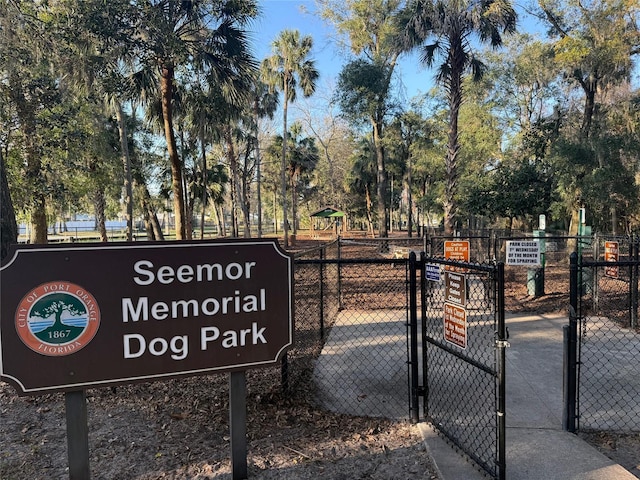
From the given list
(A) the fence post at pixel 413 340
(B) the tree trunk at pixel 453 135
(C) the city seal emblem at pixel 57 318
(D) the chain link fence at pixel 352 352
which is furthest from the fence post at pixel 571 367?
(B) the tree trunk at pixel 453 135

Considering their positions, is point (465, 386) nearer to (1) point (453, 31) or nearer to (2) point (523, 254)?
(2) point (523, 254)

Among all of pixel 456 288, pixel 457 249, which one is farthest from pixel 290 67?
pixel 456 288

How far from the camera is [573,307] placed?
137 inches

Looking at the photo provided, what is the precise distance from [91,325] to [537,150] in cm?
2252

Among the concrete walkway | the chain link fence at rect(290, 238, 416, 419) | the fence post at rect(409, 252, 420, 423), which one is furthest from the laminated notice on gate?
the fence post at rect(409, 252, 420, 423)

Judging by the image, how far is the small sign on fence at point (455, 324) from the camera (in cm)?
310

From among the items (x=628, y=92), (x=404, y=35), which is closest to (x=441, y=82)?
(x=404, y=35)

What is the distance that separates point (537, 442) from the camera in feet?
10.9

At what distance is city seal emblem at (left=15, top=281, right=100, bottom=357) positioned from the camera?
2.29 meters

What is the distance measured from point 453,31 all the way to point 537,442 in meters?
12.3

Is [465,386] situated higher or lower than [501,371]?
lower

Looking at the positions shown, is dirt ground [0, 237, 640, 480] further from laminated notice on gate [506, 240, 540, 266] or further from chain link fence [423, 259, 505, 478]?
laminated notice on gate [506, 240, 540, 266]

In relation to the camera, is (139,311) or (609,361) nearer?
(139,311)

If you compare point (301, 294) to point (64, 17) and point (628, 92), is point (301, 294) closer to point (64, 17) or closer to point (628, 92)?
point (64, 17)
